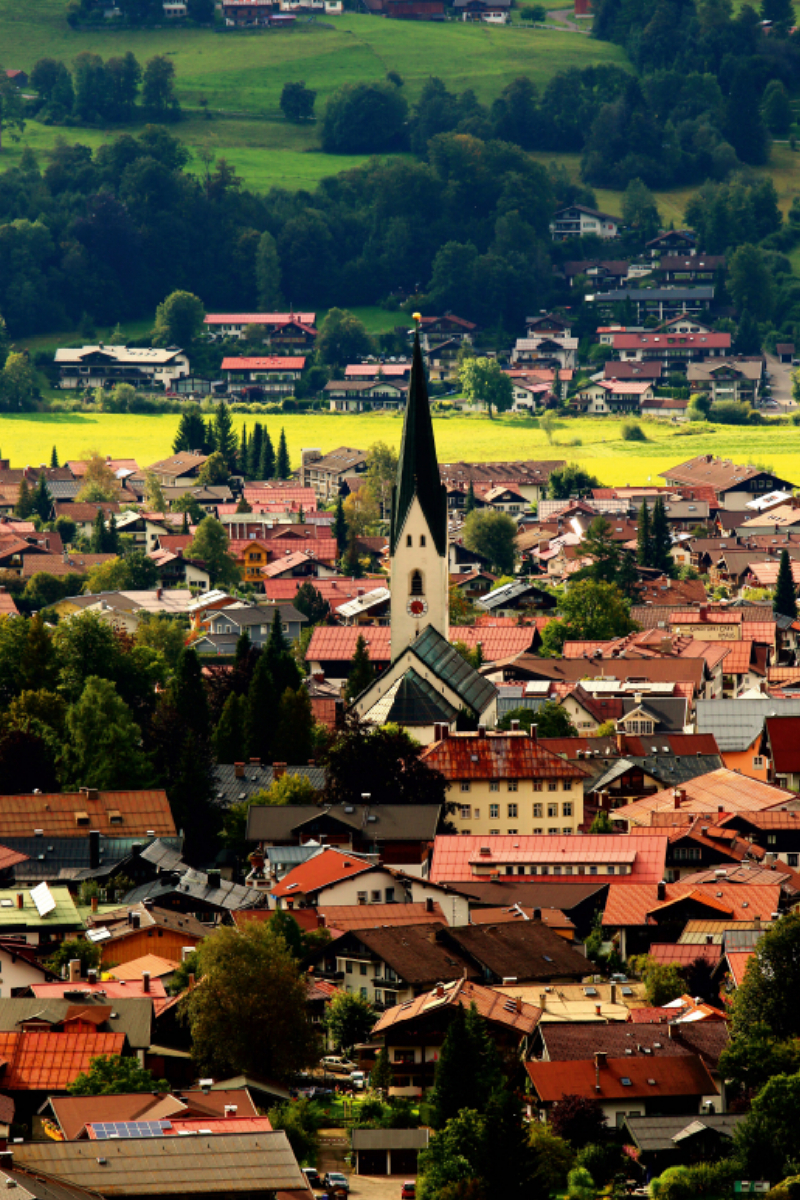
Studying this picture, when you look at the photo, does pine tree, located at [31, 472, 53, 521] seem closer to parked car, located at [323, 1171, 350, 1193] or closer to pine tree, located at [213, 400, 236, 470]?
pine tree, located at [213, 400, 236, 470]

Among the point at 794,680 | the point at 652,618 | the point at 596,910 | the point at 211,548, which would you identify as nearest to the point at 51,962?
the point at 596,910

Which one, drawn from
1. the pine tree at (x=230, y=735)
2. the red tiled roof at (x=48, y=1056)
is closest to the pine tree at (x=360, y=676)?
the pine tree at (x=230, y=735)

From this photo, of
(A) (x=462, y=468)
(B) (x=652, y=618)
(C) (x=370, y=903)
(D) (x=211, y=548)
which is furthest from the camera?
(A) (x=462, y=468)

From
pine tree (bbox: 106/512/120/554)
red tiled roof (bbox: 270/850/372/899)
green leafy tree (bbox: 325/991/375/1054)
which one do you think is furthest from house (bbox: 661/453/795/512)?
green leafy tree (bbox: 325/991/375/1054)

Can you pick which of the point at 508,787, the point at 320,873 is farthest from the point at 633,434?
the point at 320,873

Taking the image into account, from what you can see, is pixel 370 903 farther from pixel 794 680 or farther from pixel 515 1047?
pixel 794 680

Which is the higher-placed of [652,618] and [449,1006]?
[449,1006]
